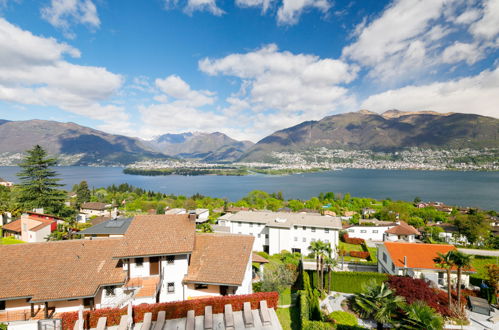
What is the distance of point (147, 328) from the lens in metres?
12.9

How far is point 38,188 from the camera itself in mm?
42125

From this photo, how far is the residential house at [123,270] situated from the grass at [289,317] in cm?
317

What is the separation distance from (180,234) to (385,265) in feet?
76.8

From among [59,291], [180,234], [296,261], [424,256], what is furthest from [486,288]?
[59,291]

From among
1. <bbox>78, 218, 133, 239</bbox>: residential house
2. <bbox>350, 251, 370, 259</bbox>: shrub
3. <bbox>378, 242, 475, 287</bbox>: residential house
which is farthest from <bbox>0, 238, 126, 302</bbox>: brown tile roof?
<bbox>350, 251, 370, 259</bbox>: shrub

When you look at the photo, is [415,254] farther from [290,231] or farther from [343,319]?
[290,231]

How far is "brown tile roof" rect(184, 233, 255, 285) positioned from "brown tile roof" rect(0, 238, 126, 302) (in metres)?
4.99

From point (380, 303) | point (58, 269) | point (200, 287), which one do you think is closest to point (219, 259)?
point (200, 287)

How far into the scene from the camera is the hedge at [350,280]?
2286 cm

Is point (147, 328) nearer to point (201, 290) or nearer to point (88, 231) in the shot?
point (201, 290)

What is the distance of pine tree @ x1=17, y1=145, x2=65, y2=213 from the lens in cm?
4125

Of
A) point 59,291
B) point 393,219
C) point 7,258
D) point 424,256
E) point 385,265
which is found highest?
point 7,258

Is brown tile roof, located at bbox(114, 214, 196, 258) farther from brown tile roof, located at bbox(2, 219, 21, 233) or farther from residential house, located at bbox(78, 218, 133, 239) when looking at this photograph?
brown tile roof, located at bbox(2, 219, 21, 233)

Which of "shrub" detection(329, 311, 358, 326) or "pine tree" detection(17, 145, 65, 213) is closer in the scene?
"shrub" detection(329, 311, 358, 326)
